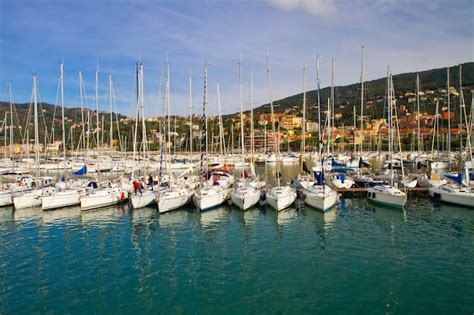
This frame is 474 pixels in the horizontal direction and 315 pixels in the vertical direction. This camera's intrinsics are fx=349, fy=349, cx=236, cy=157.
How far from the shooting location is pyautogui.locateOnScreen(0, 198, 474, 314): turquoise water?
12.1 meters

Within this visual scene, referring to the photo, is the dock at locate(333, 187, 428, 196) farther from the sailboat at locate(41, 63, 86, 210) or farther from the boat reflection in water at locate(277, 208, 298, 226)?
the sailboat at locate(41, 63, 86, 210)

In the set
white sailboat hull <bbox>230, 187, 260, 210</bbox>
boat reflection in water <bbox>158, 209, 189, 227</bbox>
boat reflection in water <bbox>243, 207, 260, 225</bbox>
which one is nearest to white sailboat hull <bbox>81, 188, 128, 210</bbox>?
boat reflection in water <bbox>158, 209, 189, 227</bbox>

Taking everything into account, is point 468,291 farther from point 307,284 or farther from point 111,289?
point 111,289

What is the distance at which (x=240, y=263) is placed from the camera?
15664mm

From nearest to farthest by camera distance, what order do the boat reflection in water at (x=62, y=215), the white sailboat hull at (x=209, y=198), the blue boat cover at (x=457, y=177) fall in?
the boat reflection in water at (x=62, y=215) < the white sailboat hull at (x=209, y=198) < the blue boat cover at (x=457, y=177)

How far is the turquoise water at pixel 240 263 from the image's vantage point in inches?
476

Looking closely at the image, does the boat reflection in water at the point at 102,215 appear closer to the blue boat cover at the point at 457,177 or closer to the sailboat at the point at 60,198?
the sailboat at the point at 60,198

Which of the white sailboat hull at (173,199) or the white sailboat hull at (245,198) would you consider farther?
the white sailboat hull at (245,198)

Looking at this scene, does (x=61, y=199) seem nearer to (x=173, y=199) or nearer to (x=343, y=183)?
(x=173, y=199)

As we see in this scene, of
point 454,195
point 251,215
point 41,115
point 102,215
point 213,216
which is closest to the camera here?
point 213,216

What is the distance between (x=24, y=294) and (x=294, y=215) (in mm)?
16646

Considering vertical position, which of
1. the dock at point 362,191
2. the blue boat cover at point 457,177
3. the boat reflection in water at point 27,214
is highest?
the blue boat cover at point 457,177

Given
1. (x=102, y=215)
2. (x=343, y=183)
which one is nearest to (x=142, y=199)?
(x=102, y=215)

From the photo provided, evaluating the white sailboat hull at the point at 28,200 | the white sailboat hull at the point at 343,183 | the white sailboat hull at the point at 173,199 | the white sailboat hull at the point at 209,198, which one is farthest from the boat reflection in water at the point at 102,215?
the white sailboat hull at the point at 343,183
